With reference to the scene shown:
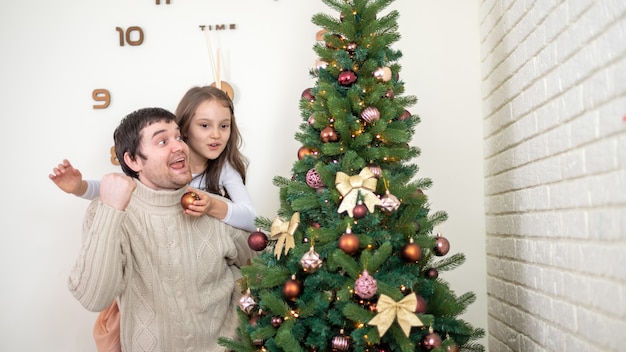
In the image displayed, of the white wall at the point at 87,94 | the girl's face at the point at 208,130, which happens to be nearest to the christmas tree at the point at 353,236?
the girl's face at the point at 208,130

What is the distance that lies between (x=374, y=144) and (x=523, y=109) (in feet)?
1.71

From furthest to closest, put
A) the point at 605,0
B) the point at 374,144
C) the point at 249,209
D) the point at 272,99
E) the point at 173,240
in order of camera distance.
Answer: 1. the point at 272,99
2. the point at 249,209
3. the point at 173,240
4. the point at 374,144
5. the point at 605,0

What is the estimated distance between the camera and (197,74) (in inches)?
114

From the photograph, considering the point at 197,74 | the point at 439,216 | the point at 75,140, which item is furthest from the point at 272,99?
the point at 439,216

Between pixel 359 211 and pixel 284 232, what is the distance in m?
0.27

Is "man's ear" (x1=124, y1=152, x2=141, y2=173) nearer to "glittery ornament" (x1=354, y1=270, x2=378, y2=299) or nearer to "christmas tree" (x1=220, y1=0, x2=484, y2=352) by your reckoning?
"christmas tree" (x1=220, y1=0, x2=484, y2=352)

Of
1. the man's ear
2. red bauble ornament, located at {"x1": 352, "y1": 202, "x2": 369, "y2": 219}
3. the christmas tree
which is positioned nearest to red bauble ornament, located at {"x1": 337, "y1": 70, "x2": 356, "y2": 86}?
the christmas tree

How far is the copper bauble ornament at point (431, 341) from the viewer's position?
1666mm

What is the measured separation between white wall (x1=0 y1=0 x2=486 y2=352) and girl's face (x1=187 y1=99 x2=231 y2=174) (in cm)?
49

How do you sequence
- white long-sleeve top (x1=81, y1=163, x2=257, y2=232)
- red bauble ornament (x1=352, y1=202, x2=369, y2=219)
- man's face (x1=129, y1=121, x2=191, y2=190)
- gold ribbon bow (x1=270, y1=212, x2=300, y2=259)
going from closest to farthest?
red bauble ornament (x1=352, y1=202, x2=369, y2=219), gold ribbon bow (x1=270, y1=212, x2=300, y2=259), man's face (x1=129, y1=121, x2=191, y2=190), white long-sleeve top (x1=81, y1=163, x2=257, y2=232)

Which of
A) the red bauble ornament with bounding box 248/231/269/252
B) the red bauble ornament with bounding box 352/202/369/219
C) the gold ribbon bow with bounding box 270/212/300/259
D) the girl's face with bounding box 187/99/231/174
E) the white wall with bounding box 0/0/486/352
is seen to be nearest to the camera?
the red bauble ornament with bounding box 352/202/369/219

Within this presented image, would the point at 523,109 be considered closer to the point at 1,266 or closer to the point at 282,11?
the point at 282,11

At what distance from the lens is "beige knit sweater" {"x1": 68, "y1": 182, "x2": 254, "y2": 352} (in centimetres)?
200

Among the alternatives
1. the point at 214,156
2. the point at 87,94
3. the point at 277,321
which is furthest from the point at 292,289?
the point at 87,94
